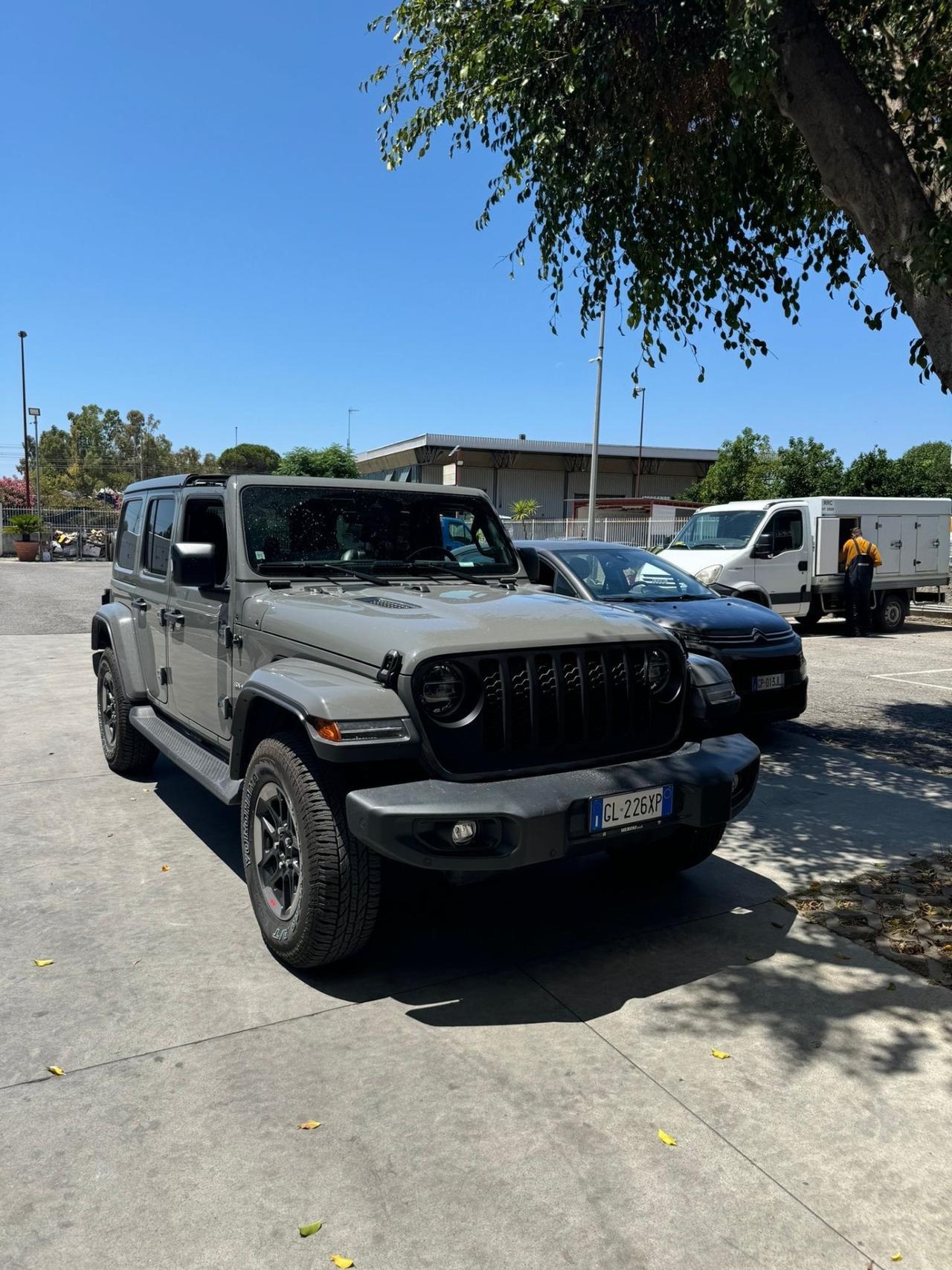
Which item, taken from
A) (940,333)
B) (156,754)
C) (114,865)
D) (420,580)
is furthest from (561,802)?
(156,754)

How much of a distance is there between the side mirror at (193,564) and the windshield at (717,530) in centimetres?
1272

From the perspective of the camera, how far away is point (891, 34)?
5.96 metres

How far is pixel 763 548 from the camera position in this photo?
15.8 metres

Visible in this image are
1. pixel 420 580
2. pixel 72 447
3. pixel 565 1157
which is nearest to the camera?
pixel 565 1157

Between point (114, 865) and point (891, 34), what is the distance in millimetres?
6816

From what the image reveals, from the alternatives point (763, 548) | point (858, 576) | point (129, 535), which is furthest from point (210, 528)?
point (858, 576)

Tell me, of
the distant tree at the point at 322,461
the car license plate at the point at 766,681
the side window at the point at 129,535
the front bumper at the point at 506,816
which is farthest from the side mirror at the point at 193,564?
the distant tree at the point at 322,461

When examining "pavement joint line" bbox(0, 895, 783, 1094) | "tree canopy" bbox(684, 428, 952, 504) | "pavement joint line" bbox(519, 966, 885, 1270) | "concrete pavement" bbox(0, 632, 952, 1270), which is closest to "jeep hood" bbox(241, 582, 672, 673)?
"concrete pavement" bbox(0, 632, 952, 1270)

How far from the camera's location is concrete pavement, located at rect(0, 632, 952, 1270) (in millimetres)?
2328

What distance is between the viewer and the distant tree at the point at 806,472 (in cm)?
4191

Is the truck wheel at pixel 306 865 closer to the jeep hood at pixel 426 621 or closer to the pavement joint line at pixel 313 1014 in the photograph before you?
the pavement joint line at pixel 313 1014

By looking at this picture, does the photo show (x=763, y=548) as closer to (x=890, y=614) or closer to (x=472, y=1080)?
(x=890, y=614)

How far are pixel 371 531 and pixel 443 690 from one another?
1.68 m

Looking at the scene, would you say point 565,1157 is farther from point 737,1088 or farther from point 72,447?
point 72,447
